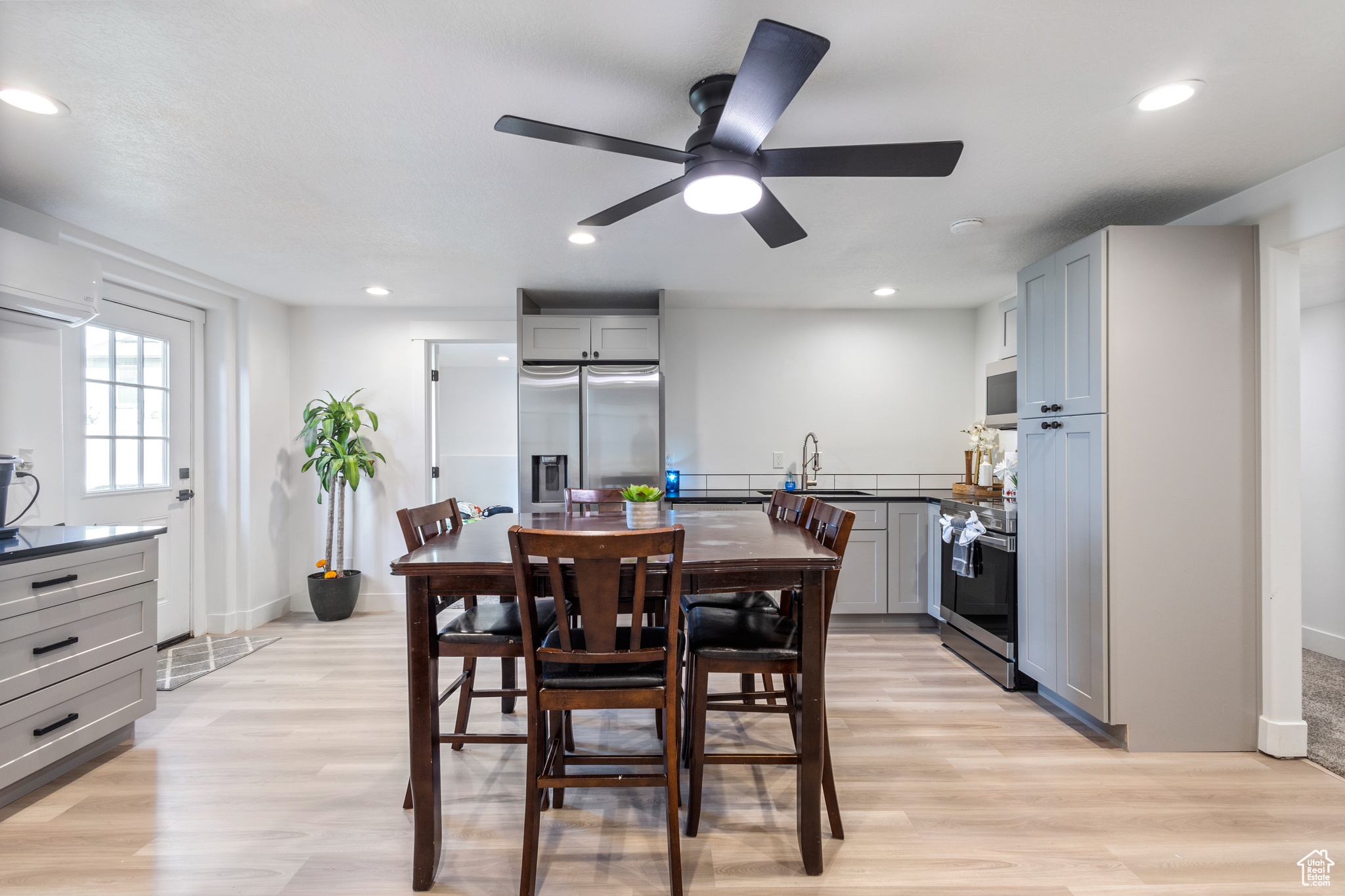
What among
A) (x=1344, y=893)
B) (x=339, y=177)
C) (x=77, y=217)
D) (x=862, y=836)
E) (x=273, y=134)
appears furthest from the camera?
(x=77, y=217)

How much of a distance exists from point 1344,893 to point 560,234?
357 cm

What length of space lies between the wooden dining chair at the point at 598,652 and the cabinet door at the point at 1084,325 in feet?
6.44

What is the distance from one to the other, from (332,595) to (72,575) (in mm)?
2229

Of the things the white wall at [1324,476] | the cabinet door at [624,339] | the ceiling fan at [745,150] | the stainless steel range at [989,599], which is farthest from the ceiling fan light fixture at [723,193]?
the white wall at [1324,476]

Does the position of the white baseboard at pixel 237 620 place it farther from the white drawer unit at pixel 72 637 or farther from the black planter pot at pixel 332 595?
the white drawer unit at pixel 72 637

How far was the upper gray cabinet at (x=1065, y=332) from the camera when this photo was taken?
2.54m

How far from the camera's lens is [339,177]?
242cm

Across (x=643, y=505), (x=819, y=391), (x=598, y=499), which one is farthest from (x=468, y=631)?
(x=819, y=391)

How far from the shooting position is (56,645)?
222 centimetres

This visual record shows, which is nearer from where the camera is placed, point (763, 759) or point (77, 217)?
point (763, 759)

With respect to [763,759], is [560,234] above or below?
above

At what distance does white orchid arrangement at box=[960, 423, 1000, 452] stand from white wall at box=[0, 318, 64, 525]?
5.13 m

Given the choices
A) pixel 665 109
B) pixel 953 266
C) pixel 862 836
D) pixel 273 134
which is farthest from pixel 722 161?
pixel 953 266

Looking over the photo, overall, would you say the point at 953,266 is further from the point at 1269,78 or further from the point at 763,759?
the point at 763,759
